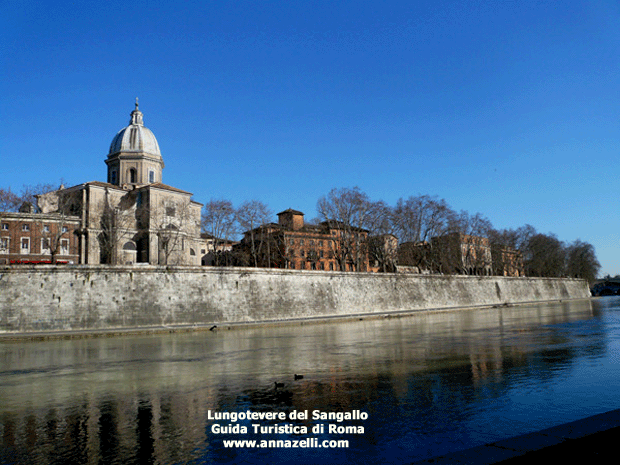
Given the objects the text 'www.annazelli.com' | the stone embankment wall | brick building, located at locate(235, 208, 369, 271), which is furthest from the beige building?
the text 'www.annazelli.com'

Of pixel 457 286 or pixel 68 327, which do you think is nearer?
pixel 68 327

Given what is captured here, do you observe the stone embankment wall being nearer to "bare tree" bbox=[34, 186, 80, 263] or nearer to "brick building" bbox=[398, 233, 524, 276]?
"brick building" bbox=[398, 233, 524, 276]

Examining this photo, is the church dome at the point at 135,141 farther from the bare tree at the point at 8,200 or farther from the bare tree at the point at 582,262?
the bare tree at the point at 582,262

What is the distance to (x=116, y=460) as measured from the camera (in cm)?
630

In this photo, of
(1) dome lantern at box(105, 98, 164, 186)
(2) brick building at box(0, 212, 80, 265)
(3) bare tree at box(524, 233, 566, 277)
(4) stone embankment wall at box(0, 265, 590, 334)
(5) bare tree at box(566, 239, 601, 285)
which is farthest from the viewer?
(5) bare tree at box(566, 239, 601, 285)

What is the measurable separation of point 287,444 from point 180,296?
2816cm

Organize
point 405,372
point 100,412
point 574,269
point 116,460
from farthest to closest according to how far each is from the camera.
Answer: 1. point 574,269
2. point 405,372
3. point 100,412
4. point 116,460

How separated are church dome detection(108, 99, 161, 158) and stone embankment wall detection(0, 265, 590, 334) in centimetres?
3642

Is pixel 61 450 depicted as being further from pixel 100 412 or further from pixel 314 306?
pixel 314 306

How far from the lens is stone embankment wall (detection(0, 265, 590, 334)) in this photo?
94.1ft

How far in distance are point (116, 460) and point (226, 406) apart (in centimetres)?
320

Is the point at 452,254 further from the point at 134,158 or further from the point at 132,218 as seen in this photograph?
the point at 134,158

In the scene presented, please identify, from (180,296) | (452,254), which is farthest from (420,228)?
(180,296)

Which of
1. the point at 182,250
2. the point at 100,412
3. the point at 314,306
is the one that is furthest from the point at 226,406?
the point at 182,250
